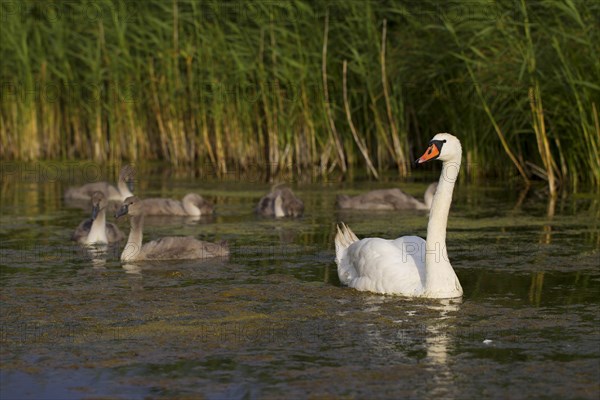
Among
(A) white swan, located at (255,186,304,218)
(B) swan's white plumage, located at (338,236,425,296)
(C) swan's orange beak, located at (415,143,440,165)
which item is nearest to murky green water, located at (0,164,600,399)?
(B) swan's white plumage, located at (338,236,425,296)

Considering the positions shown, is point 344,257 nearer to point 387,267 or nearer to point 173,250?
point 387,267

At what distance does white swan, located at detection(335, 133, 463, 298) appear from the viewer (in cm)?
812

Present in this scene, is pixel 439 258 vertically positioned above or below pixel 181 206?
below

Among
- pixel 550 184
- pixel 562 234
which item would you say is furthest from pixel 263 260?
pixel 550 184

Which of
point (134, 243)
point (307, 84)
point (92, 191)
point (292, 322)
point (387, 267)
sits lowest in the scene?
point (292, 322)

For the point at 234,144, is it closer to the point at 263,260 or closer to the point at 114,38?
the point at 114,38

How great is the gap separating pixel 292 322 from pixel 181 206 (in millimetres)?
6341

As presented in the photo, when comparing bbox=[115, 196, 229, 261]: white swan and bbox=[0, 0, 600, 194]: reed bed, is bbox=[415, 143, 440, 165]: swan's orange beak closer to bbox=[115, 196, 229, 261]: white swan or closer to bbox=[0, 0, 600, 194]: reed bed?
bbox=[115, 196, 229, 261]: white swan

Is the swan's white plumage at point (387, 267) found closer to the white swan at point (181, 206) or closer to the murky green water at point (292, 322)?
the murky green water at point (292, 322)

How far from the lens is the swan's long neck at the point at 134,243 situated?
10156mm

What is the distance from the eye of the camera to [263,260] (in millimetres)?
10031

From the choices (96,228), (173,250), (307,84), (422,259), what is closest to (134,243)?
(173,250)

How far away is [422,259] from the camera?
8.46 m

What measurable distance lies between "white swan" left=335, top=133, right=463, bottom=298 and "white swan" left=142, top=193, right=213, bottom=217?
4.90 metres
